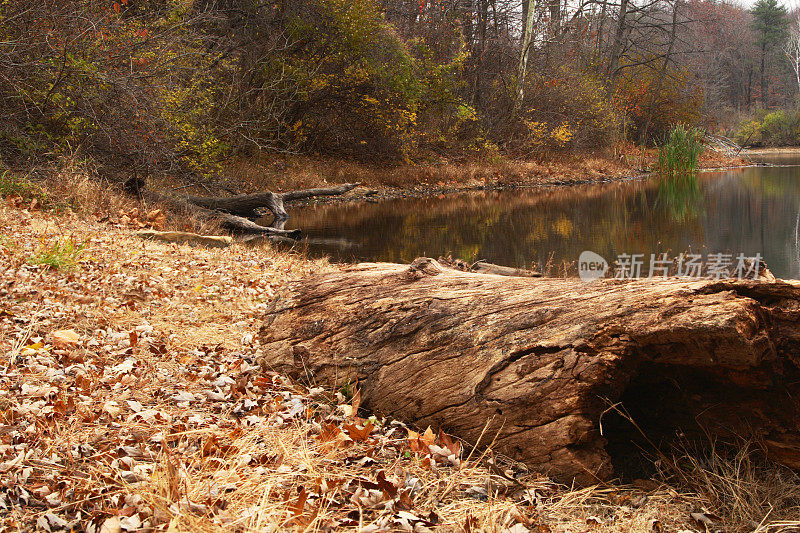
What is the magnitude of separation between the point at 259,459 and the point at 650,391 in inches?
87.0

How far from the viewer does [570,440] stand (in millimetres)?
3111

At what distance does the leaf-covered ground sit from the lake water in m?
6.48

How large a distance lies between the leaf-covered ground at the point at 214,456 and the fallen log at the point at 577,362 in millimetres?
182

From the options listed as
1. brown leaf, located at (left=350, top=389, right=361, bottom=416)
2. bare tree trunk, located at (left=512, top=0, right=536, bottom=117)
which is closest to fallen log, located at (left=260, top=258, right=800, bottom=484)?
brown leaf, located at (left=350, top=389, right=361, bottom=416)

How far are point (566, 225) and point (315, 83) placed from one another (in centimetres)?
1072

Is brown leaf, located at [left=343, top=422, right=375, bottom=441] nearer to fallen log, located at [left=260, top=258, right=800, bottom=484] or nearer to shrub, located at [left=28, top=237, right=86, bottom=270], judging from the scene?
fallen log, located at [left=260, top=258, right=800, bottom=484]

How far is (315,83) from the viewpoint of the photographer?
2122 centimetres

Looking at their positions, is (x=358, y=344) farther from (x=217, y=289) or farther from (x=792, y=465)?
(x=217, y=289)

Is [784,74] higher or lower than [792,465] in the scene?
higher

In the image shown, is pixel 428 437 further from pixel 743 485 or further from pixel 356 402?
pixel 743 485

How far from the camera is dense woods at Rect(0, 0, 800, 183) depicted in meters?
11.3

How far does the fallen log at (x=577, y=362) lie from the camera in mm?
2848

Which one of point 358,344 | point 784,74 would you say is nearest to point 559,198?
point 358,344

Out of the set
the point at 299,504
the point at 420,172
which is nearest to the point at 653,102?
the point at 420,172
